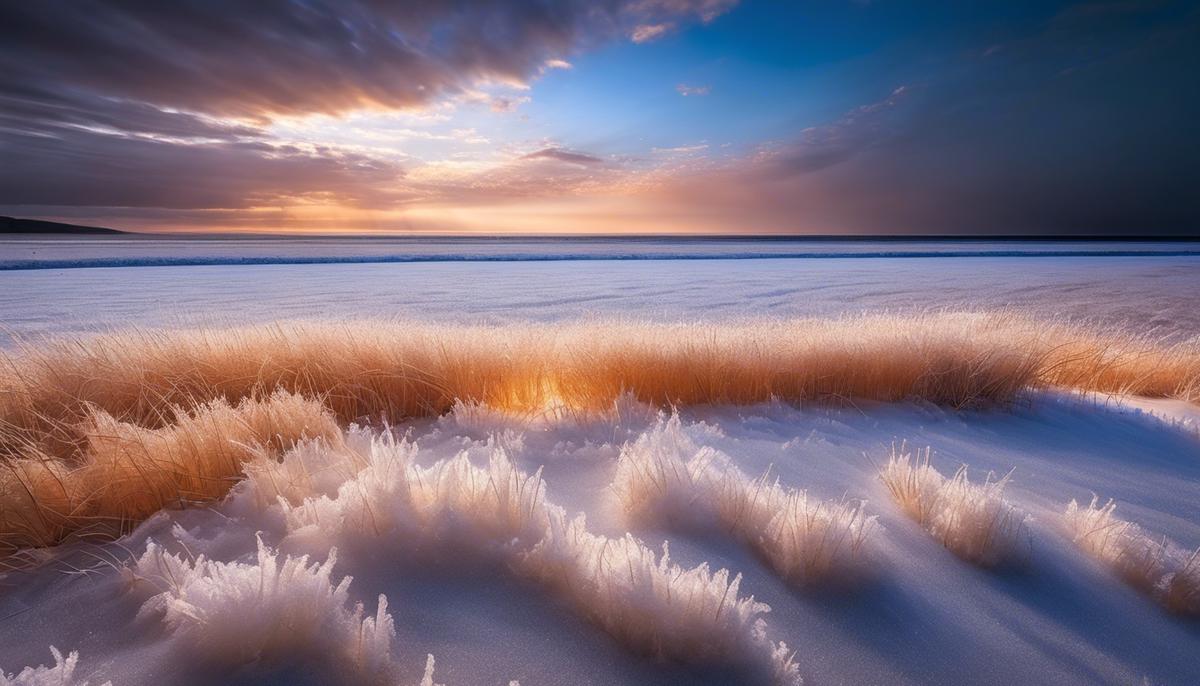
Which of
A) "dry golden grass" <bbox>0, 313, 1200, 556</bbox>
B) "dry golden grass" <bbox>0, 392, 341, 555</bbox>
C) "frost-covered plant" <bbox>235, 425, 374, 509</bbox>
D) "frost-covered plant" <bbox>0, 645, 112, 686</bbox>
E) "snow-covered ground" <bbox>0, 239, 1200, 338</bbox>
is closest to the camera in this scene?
"frost-covered plant" <bbox>0, 645, 112, 686</bbox>

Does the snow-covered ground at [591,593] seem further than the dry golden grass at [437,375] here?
No

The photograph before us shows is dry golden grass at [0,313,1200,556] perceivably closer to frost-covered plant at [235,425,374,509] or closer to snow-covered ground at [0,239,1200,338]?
frost-covered plant at [235,425,374,509]

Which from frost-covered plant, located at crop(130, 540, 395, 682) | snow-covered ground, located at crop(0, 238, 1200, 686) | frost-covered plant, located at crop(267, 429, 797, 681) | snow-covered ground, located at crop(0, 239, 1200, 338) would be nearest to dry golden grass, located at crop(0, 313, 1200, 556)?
snow-covered ground, located at crop(0, 238, 1200, 686)

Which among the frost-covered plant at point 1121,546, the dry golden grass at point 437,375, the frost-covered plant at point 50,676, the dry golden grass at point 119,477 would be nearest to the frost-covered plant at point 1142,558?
the frost-covered plant at point 1121,546

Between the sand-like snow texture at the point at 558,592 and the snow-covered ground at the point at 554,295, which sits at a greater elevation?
the sand-like snow texture at the point at 558,592

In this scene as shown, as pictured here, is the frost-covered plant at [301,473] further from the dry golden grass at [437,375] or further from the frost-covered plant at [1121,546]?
the frost-covered plant at [1121,546]

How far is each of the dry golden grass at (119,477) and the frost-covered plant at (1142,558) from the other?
315cm

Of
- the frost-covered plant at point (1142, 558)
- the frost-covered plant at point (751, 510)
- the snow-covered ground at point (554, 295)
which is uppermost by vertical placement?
the frost-covered plant at point (751, 510)

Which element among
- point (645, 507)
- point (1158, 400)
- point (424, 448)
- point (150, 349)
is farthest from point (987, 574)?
point (150, 349)

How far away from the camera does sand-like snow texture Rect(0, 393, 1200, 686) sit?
1.31 metres

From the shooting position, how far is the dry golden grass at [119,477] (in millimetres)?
1839

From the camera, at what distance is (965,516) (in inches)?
77.1

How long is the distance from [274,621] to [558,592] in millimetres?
749

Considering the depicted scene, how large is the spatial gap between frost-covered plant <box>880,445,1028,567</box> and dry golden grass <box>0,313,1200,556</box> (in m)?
1.64
